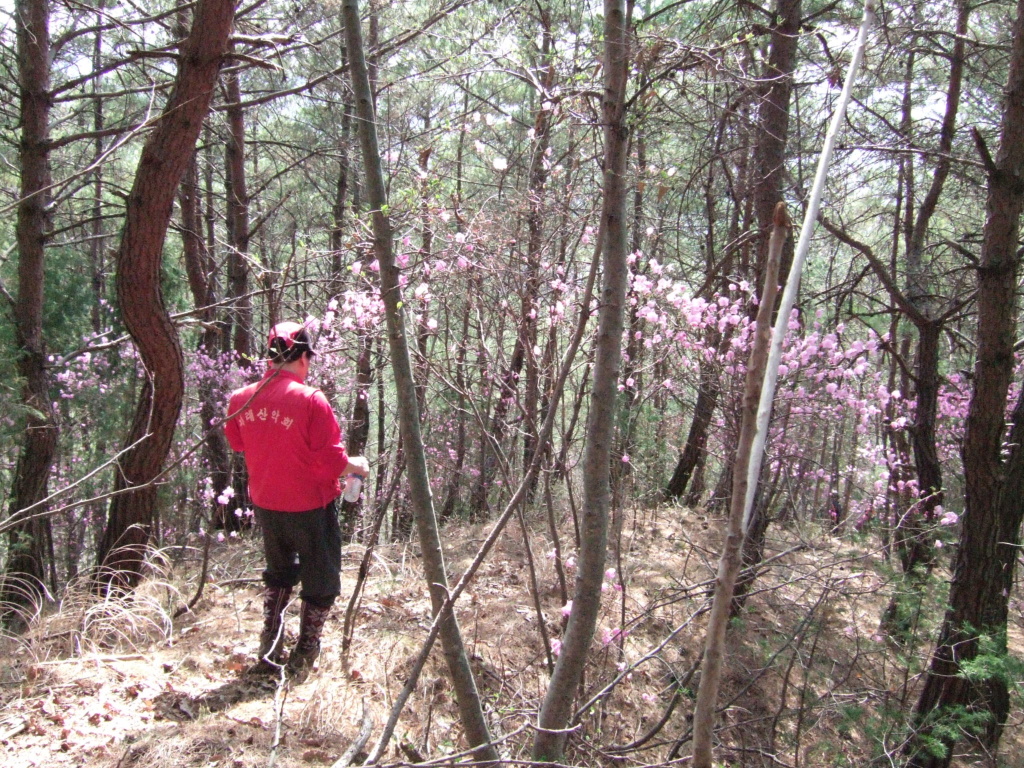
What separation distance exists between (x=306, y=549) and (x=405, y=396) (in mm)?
1206

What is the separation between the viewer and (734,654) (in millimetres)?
4441

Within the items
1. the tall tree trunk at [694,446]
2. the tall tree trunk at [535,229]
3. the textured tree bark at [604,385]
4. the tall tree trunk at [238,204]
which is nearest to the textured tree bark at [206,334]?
the tall tree trunk at [238,204]

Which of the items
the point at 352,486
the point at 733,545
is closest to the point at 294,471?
the point at 352,486

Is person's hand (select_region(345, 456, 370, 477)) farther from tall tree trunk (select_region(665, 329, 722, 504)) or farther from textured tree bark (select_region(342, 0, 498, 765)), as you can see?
tall tree trunk (select_region(665, 329, 722, 504))

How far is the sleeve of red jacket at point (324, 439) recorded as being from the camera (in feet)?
9.23

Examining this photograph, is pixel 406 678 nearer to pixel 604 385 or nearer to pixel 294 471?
pixel 294 471

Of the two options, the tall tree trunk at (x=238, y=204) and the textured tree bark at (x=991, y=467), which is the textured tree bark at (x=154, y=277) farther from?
the textured tree bark at (x=991, y=467)

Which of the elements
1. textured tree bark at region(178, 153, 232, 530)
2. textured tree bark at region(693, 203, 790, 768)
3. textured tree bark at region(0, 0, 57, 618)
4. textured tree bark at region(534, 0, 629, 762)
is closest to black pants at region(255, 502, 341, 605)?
textured tree bark at region(534, 0, 629, 762)

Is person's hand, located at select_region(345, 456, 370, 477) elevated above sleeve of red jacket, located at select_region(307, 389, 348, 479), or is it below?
below

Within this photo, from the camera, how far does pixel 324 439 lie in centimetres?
283

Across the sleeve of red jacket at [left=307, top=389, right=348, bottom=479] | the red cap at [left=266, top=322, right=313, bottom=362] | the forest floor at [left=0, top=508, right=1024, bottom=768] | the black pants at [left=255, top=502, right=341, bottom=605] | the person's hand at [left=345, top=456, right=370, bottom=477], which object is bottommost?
the forest floor at [left=0, top=508, right=1024, bottom=768]

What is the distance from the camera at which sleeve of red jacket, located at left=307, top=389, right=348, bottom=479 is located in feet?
9.23

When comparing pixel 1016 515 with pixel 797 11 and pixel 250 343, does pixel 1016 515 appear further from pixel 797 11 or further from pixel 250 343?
pixel 250 343

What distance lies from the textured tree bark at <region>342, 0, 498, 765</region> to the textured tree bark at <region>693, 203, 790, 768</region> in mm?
1171
